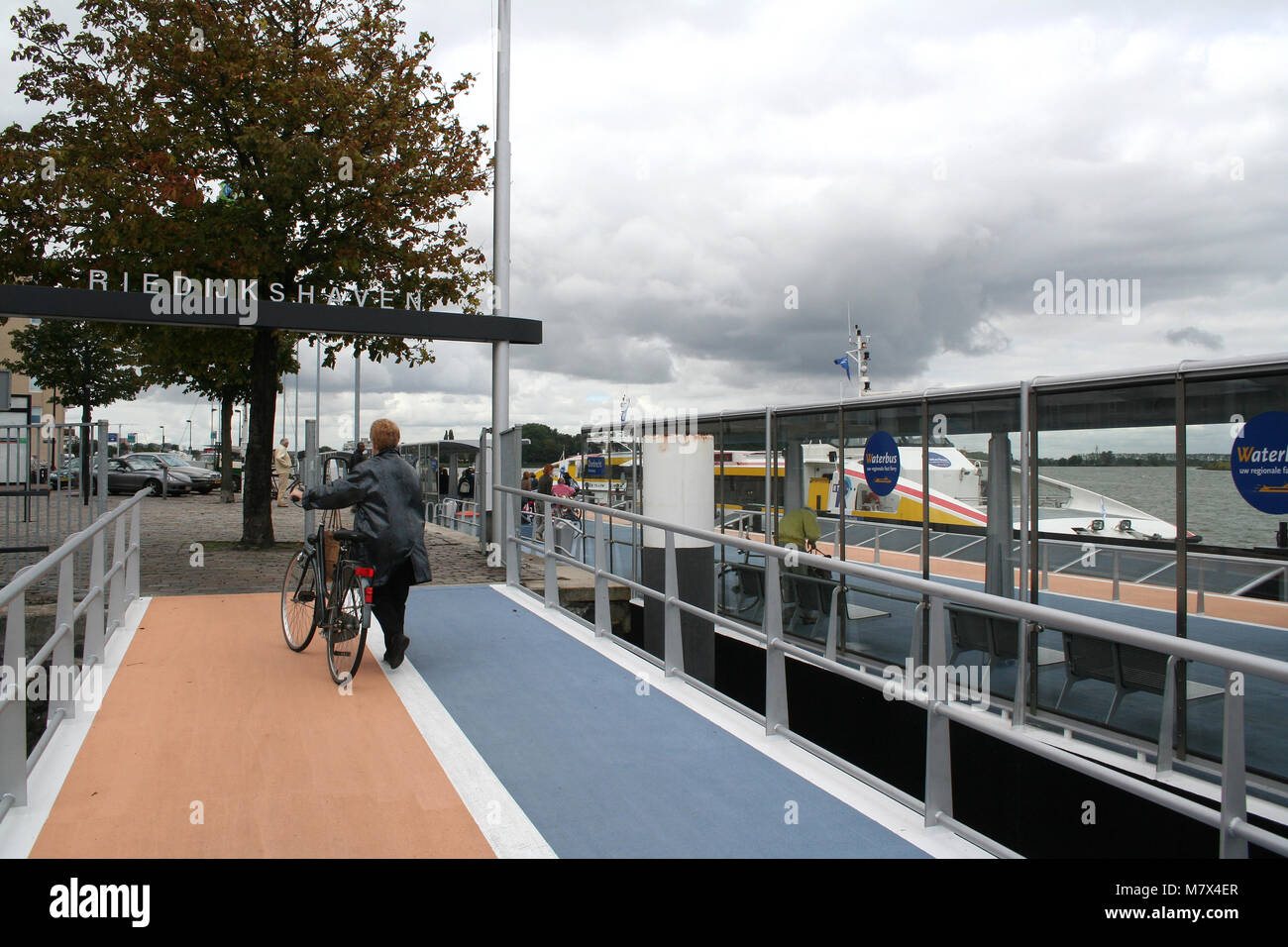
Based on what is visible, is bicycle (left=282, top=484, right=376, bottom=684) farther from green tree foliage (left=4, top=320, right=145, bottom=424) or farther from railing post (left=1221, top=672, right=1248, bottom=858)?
green tree foliage (left=4, top=320, right=145, bottom=424)

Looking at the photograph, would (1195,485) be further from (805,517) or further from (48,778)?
(48,778)

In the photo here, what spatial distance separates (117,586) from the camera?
8195 mm

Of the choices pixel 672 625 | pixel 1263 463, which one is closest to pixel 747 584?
pixel 672 625

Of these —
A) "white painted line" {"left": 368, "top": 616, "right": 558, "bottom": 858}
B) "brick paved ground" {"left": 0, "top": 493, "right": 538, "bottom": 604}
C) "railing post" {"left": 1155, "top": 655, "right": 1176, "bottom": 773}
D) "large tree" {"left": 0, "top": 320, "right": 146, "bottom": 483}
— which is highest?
"large tree" {"left": 0, "top": 320, "right": 146, "bottom": 483}

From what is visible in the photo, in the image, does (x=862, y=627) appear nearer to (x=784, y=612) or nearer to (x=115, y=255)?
(x=784, y=612)

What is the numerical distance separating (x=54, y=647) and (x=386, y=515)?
210cm

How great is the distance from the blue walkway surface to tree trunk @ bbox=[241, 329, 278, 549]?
27.2ft

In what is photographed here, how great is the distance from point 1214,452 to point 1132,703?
97.0 inches

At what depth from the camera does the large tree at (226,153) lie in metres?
13.1

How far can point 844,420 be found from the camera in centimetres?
1109

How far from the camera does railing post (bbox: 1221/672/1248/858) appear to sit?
302cm

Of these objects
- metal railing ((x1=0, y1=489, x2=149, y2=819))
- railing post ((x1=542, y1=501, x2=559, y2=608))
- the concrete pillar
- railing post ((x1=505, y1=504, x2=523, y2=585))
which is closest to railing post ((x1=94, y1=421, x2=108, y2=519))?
metal railing ((x1=0, y1=489, x2=149, y2=819))

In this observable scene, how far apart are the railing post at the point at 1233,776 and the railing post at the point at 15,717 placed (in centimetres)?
459
